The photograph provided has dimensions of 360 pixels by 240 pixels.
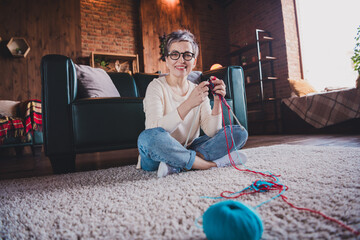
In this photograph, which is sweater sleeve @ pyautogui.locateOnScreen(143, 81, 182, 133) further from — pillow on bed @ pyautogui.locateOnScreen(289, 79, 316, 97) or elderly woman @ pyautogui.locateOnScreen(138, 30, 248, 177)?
pillow on bed @ pyautogui.locateOnScreen(289, 79, 316, 97)

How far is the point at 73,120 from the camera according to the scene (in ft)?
4.35

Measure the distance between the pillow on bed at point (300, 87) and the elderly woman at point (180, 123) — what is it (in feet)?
9.47

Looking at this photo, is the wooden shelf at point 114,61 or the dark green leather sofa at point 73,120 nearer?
the dark green leather sofa at point 73,120

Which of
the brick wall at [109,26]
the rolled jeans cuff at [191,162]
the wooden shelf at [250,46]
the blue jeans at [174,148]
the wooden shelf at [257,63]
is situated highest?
the brick wall at [109,26]

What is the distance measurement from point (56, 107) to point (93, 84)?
37 centimetres

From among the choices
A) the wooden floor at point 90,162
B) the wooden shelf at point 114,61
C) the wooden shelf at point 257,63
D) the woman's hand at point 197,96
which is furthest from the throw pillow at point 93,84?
the wooden shelf at point 257,63

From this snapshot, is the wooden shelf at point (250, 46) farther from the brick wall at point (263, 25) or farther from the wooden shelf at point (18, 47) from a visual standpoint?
the wooden shelf at point (18, 47)

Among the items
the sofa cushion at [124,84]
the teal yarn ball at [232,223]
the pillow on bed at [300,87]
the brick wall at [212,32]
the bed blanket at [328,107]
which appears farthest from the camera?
the brick wall at [212,32]

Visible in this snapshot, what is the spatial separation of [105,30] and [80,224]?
4.46 metres

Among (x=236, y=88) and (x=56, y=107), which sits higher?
(x=236, y=88)

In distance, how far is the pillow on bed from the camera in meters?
3.50

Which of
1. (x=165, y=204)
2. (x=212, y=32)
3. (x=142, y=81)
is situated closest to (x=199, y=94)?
(x=165, y=204)

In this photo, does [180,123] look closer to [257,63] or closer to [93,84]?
[93,84]

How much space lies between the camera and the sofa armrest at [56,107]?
4.22 ft
